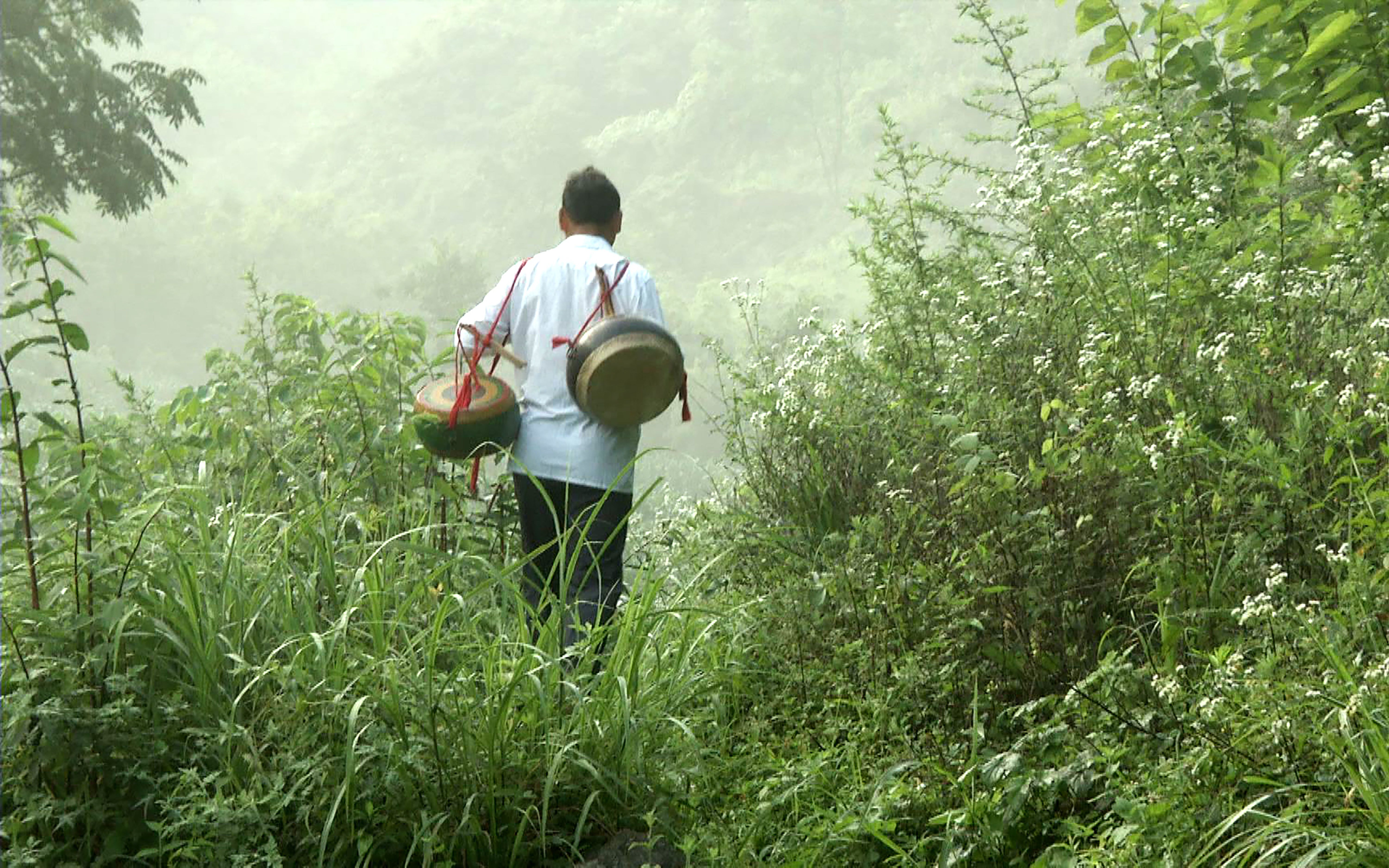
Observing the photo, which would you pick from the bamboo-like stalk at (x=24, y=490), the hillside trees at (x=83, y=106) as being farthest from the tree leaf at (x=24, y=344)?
the hillside trees at (x=83, y=106)

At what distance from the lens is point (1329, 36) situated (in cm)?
400

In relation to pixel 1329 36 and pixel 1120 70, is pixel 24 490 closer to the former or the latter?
pixel 1329 36

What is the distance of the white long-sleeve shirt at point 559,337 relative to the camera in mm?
4551

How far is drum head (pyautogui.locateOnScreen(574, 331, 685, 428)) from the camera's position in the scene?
4410 mm

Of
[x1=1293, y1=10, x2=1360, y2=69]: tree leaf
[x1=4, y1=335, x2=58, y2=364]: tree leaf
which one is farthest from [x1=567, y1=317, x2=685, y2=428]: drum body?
[x1=1293, y1=10, x2=1360, y2=69]: tree leaf

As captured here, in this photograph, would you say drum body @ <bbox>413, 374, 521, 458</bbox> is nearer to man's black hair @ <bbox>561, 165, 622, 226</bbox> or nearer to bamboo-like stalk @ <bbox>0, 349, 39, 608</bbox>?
man's black hair @ <bbox>561, 165, 622, 226</bbox>

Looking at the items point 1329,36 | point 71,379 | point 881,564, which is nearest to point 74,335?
point 71,379

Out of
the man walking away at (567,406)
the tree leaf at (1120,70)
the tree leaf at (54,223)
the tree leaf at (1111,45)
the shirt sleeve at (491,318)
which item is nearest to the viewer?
the tree leaf at (54,223)

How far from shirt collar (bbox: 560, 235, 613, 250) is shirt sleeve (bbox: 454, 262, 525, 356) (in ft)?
0.61

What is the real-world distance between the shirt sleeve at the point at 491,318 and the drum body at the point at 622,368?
1.02 ft

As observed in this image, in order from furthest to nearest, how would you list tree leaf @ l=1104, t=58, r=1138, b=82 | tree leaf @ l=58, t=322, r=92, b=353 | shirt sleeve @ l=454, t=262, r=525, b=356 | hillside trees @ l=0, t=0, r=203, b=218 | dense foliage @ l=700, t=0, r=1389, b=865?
hillside trees @ l=0, t=0, r=203, b=218 → tree leaf @ l=1104, t=58, r=1138, b=82 → shirt sleeve @ l=454, t=262, r=525, b=356 → tree leaf @ l=58, t=322, r=92, b=353 → dense foliage @ l=700, t=0, r=1389, b=865

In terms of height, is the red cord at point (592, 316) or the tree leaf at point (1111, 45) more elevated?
the tree leaf at point (1111, 45)

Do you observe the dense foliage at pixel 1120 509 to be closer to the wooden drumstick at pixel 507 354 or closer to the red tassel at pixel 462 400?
the wooden drumstick at pixel 507 354

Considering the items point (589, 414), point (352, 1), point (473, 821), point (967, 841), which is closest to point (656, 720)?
point (473, 821)
